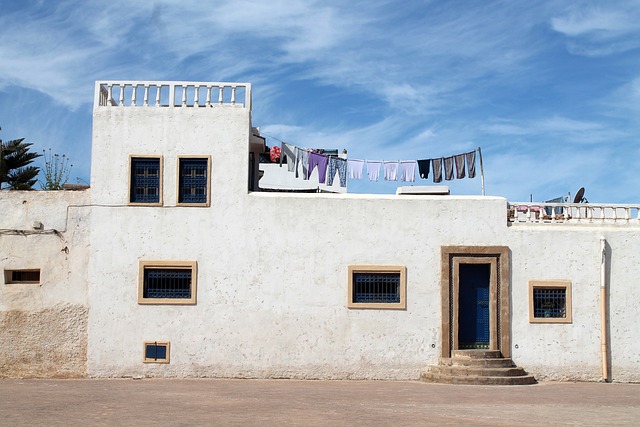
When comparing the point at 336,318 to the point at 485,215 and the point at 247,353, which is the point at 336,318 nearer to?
the point at 247,353

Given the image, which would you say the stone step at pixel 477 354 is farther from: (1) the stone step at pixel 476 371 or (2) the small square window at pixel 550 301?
(2) the small square window at pixel 550 301

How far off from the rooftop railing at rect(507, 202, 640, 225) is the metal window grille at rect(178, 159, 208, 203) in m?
6.75

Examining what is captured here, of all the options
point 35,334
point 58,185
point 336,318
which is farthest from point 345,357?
point 58,185

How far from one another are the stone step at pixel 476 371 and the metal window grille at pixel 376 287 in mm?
1745

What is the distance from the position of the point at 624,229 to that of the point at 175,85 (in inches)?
405

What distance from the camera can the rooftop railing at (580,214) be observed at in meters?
17.8

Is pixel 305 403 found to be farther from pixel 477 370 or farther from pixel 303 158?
pixel 303 158

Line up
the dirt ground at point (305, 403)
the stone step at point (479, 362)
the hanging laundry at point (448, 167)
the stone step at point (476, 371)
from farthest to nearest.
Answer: the hanging laundry at point (448, 167) → the stone step at point (479, 362) → the stone step at point (476, 371) → the dirt ground at point (305, 403)

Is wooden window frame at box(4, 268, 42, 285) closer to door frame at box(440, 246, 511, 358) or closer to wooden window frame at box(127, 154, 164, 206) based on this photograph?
wooden window frame at box(127, 154, 164, 206)

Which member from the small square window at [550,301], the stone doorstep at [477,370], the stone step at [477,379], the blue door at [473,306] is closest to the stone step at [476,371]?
the stone doorstep at [477,370]

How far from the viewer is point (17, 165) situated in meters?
28.8

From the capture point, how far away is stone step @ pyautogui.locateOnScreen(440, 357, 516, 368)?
16766mm

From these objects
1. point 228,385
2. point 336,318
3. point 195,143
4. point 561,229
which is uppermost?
point 195,143

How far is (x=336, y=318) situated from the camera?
17.3 m
